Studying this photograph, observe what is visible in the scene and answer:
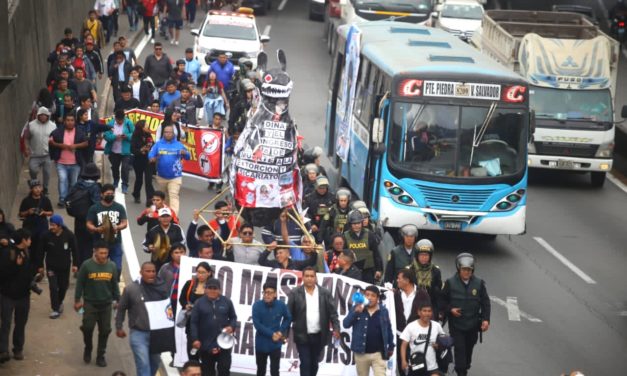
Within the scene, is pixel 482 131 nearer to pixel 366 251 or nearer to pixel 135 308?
pixel 366 251

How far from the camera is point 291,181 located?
17328mm

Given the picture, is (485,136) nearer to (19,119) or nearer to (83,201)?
(83,201)

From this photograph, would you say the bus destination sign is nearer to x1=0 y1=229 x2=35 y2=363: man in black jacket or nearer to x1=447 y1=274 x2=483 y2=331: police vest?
x1=447 y1=274 x2=483 y2=331: police vest

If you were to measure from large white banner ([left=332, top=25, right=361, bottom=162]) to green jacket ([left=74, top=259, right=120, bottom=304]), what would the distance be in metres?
8.55

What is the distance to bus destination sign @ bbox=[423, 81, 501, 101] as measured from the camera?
72.4 ft

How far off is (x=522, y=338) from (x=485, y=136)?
4.41m

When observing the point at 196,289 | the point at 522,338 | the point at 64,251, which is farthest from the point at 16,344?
the point at 522,338

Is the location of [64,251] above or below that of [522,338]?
above

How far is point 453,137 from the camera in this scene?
22.0 metres

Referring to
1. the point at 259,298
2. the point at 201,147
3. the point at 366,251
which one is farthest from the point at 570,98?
the point at 259,298

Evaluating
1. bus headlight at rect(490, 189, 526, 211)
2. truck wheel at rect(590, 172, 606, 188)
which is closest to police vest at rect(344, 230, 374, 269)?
bus headlight at rect(490, 189, 526, 211)

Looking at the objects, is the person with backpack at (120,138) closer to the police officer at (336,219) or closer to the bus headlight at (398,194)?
the bus headlight at (398,194)

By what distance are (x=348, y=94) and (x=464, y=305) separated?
9269 millimetres

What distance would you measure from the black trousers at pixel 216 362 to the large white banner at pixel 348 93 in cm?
936
